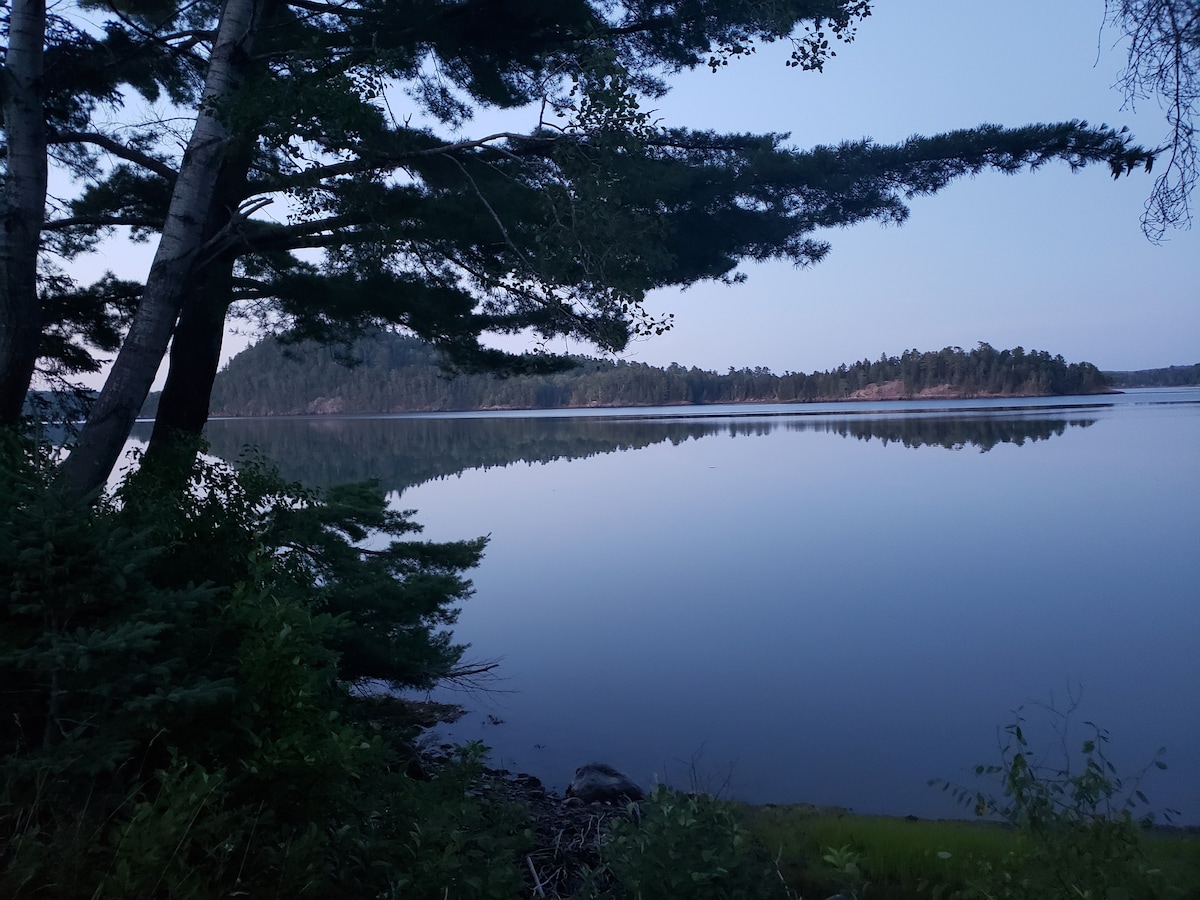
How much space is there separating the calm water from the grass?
31.1 inches

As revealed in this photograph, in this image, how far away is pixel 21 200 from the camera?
21.5 ft

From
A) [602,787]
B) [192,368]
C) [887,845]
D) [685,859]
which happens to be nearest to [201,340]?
[192,368]

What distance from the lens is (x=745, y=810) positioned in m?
6.41

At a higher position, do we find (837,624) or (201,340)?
(201,340)

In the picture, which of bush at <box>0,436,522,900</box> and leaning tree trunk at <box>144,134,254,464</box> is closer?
bush at <box>0,436,522,900</box>

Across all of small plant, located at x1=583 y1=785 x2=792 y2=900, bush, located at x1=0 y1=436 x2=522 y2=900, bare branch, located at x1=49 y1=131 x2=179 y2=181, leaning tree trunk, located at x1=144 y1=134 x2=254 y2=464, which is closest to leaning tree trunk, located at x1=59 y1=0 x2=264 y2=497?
leaning tree trunk, located at x1=144 y1=134 x2=254 y2=464

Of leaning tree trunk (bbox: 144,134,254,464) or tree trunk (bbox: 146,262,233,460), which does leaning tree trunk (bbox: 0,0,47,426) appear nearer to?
leaning tree trunk (bbox: 144,134,254,464)

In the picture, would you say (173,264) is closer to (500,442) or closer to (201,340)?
(201,340)

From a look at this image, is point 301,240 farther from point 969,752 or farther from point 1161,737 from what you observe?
point 1161,737

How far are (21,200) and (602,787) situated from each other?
250 inches

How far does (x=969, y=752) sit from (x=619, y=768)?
320cm

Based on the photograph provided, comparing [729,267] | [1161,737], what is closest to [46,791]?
[729,267]

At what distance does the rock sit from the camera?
22.2 ft

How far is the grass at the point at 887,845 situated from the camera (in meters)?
4.88
